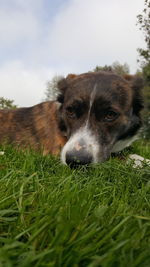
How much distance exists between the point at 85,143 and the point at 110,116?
29.9 inches

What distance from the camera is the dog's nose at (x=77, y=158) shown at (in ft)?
11.7

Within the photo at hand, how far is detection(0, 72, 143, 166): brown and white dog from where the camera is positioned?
4004mm

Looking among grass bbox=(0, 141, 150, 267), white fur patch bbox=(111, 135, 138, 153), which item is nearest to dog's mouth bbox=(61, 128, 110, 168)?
white fur patch bbox=(111, 135, 138, 153)

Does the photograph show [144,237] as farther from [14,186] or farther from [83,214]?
[14,186]

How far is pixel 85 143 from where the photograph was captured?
3887mm

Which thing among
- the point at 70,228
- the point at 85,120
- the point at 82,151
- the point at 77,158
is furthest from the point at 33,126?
the point at 70,228

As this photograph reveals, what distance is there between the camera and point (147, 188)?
240cm

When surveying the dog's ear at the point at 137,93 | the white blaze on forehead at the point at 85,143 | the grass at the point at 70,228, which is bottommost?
the grass at the point at 70,228

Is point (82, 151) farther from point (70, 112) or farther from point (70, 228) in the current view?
point (70, 228)

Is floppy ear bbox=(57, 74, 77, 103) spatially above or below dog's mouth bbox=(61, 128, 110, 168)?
above

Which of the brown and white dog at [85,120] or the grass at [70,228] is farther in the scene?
the brown and white dog at [85,120]

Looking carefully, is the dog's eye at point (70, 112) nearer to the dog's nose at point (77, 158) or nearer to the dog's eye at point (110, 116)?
the dog's eye at point (110, 116)

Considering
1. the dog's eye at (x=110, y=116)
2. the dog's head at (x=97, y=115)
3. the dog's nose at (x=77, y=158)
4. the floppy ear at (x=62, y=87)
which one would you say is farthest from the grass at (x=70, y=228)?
the floppy ear at (x=62, y=87)

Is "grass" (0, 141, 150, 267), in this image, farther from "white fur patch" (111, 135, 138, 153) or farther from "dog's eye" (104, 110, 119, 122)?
"white fur patch" (111, 135, 138, 153)
